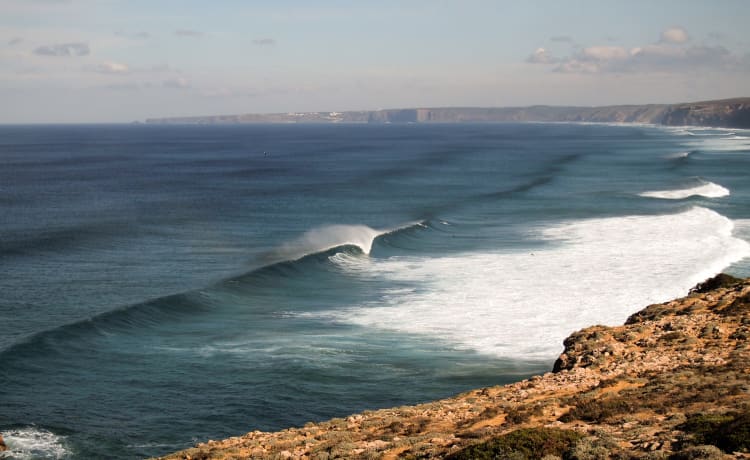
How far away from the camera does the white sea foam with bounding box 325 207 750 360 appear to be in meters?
35.8

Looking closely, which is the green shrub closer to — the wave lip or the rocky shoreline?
the rocky shoreline

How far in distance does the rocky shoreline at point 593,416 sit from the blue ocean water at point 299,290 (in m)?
5.37

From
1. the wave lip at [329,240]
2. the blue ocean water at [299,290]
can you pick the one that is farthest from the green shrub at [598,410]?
the wave lip at [329,240]

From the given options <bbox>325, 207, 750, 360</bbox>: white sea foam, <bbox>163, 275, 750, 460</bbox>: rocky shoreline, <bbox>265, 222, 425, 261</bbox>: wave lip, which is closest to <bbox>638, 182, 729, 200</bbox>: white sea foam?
<bbox>325, 207, 750, 360</bbox>: white sea foam

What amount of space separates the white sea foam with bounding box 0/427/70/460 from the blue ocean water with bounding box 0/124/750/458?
0.08 metres

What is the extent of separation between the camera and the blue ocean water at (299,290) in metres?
27.8

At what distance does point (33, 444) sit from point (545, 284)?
27.7 metres

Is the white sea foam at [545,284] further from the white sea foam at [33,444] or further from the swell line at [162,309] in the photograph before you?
the white sea foam at [33,444]

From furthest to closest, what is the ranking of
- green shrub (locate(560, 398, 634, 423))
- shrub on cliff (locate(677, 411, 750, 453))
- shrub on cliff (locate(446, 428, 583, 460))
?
green shrub (locate(560, 398, 634, 423))
shrub on cliff (locate(446, 428, 583, 460))
shrub on cliff (locate(677, 411, 750, 453))

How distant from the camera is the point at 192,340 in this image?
35031mm

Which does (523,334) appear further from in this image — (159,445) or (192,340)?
(159,445)

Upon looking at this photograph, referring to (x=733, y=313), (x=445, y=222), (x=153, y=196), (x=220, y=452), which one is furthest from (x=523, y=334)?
(x=153, y=196)

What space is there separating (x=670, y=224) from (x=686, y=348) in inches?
1661

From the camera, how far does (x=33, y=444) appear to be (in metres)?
24.1
